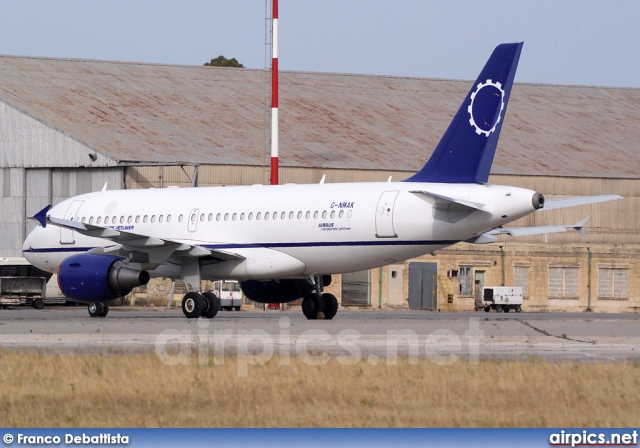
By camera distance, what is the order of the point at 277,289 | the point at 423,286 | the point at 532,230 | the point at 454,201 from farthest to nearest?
the point at 423,286 → the point at 277,289 → the point at 532,230 → the point at 454,201

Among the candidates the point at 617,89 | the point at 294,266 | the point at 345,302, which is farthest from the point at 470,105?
the point at 617,89

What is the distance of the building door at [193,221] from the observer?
38250 mm

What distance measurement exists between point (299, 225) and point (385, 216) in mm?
3149

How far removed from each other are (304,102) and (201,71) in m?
7.78

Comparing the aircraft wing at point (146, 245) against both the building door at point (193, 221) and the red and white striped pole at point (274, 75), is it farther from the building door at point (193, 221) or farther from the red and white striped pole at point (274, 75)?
the red and white striped pole at point (274, 75)

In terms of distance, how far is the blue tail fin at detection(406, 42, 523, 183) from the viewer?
33219mm

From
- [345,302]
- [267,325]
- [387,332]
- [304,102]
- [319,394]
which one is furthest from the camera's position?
[304,102]

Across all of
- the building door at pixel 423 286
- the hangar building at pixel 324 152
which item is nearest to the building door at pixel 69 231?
the hangar building at pixel 324 152

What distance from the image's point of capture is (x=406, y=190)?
1329 inches

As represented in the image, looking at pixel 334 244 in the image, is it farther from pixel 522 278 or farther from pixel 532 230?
pixel 522 278

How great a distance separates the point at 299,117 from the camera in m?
72.6

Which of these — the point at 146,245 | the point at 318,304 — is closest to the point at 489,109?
the point at 318,304

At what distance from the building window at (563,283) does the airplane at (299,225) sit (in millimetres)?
27223

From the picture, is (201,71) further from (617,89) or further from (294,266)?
(294,266)
